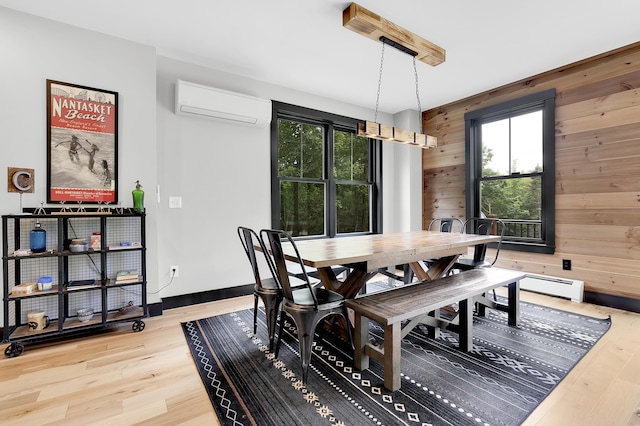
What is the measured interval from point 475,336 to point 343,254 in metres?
1.37

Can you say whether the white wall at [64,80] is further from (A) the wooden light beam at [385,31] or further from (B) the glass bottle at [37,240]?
(A) the wooden light beam at [385,31]

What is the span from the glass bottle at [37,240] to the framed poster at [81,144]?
0.29m

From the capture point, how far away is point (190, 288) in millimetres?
3203

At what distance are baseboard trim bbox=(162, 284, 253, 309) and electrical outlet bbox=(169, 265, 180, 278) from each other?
0.74ft

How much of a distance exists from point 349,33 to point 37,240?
10.00 feet

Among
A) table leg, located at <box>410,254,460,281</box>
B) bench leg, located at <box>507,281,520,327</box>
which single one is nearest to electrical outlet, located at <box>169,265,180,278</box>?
table leg, located at <box>410,254,460,281</box>

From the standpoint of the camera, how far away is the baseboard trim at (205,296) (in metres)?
3.09

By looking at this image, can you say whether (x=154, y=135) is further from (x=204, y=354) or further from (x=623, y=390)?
(x=623, y=390)

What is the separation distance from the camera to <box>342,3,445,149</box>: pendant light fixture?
91.0 inches

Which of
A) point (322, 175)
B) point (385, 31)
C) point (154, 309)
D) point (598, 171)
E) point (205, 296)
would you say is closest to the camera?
point (385, 31)

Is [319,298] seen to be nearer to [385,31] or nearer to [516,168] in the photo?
[385,31]

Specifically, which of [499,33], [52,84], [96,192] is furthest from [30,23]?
[499,33]

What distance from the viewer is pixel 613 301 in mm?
3043

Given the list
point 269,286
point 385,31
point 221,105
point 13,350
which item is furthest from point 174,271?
point 385,31
